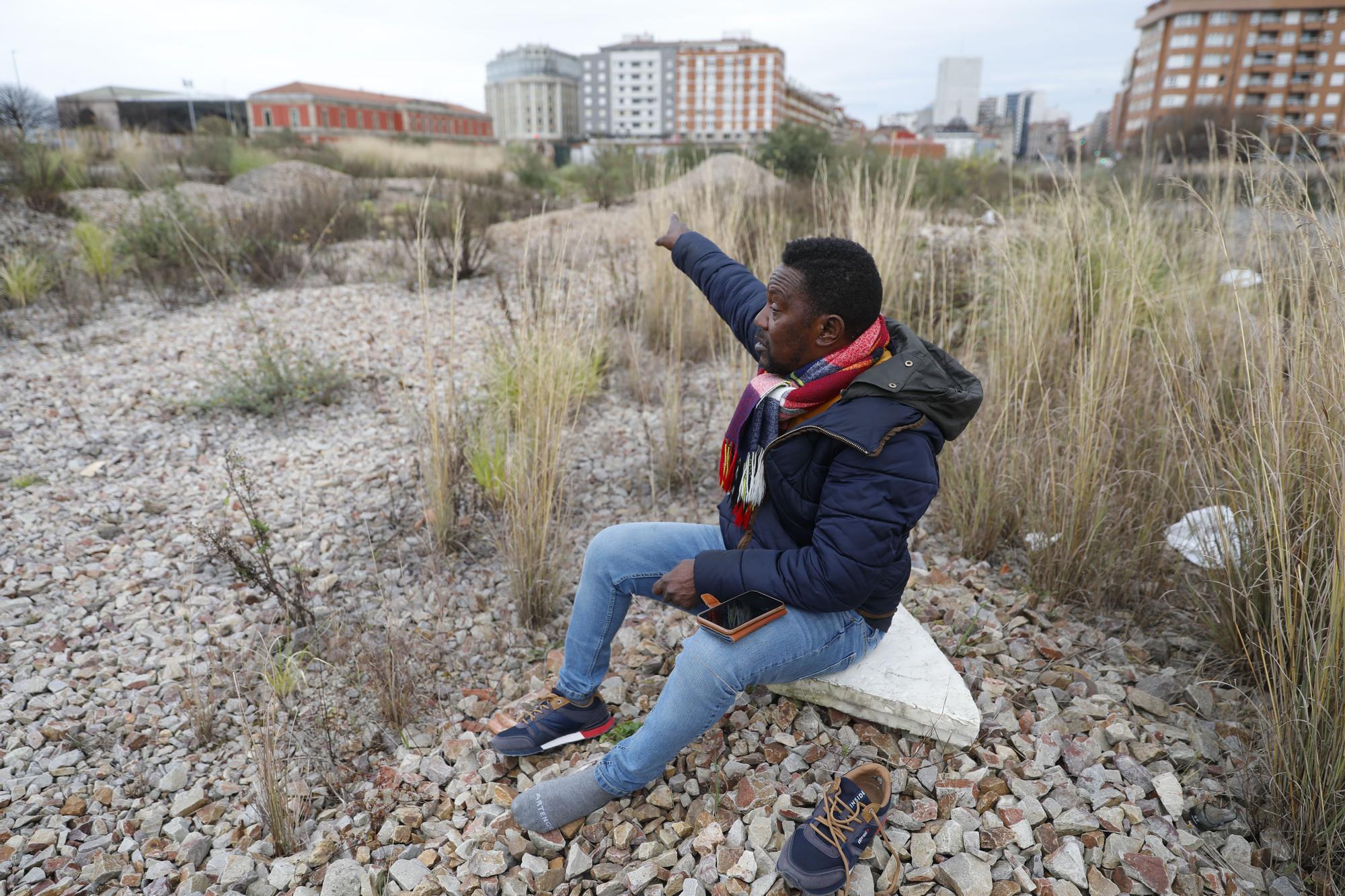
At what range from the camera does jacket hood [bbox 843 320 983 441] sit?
1.43m

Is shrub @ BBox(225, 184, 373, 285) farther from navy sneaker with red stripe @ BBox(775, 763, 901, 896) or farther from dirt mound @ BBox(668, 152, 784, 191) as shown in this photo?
navy sneaker with red stripe @ BBox(775, 763, 901, 896)

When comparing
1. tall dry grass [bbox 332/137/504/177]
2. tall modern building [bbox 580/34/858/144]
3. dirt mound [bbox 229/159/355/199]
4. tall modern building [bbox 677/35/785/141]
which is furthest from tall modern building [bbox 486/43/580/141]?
dirt mound [bbox 229/159/355/199]

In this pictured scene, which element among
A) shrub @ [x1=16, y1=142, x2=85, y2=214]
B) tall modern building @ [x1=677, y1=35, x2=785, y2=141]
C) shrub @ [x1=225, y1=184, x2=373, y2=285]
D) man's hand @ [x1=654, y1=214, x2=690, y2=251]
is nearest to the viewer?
man's hand @ [x1=654, y1=214, x2=690, y2=251]

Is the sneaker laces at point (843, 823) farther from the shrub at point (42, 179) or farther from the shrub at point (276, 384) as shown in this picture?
the shrub at point (42, 179)

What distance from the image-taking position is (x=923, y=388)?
1426 mm

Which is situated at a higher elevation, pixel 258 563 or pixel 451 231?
pixel 451 231

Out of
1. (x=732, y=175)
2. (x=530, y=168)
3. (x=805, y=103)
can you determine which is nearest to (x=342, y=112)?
(x=805, y=103)

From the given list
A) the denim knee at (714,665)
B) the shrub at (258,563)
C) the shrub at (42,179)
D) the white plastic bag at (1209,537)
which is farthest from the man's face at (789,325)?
the shrub at (42,179)

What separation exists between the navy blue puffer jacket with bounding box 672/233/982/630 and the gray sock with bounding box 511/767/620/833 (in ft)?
1.74

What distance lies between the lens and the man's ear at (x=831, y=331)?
A: 1.49m

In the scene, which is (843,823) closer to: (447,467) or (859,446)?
(859,446)

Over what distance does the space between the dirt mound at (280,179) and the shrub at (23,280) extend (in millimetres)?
4900

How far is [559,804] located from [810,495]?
0.89m

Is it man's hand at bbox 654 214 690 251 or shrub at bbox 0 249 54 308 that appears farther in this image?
shrub at bbox 0 249 54 308
